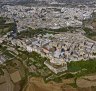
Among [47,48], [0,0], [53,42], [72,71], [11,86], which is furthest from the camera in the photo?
[0,0]

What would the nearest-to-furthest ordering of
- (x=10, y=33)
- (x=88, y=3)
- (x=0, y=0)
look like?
(x=10, y=33), (x=88, y=3), (x=0, y=0)

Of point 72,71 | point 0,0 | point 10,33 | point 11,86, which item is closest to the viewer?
point 11,86

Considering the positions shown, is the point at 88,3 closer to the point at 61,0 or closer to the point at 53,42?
the point at 61,0

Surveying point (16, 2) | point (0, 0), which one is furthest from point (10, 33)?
point (0, 0)

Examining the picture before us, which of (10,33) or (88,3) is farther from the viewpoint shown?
(88,3)

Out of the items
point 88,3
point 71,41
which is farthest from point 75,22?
point 88,3

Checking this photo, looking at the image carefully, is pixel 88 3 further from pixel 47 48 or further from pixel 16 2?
pixel 47 48
